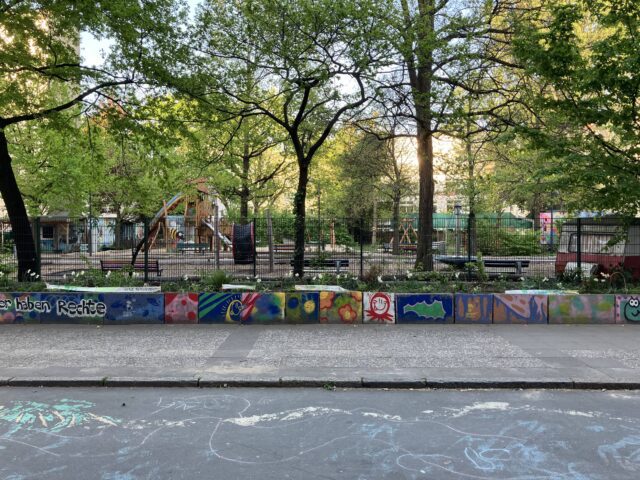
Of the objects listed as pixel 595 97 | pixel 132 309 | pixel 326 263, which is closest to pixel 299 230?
pixel 326 263

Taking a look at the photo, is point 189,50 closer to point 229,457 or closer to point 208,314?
point 208,314

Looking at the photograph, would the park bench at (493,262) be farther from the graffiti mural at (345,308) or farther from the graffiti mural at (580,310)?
the graffiti mural at (345,308)

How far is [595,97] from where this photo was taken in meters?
11.3

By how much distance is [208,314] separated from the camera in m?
10.1

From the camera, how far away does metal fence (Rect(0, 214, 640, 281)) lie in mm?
12652

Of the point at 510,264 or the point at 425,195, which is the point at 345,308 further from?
the point at 425,195

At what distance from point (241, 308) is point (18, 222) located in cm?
720

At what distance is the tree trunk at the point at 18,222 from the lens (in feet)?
40.8

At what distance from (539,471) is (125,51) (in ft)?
43.6

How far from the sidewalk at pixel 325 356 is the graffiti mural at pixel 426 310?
0.31 m

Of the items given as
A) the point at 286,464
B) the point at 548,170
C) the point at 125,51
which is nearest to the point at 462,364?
the point at 286,464

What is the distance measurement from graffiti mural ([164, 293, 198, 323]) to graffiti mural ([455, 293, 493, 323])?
555cm

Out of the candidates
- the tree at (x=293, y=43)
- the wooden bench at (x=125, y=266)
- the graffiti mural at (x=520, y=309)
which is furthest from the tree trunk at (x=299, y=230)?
the graffiti mural at (x=520, y=309)

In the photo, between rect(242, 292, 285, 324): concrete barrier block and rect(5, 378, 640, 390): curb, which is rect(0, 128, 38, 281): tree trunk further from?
rect(5, 378, 640, 390): curb
